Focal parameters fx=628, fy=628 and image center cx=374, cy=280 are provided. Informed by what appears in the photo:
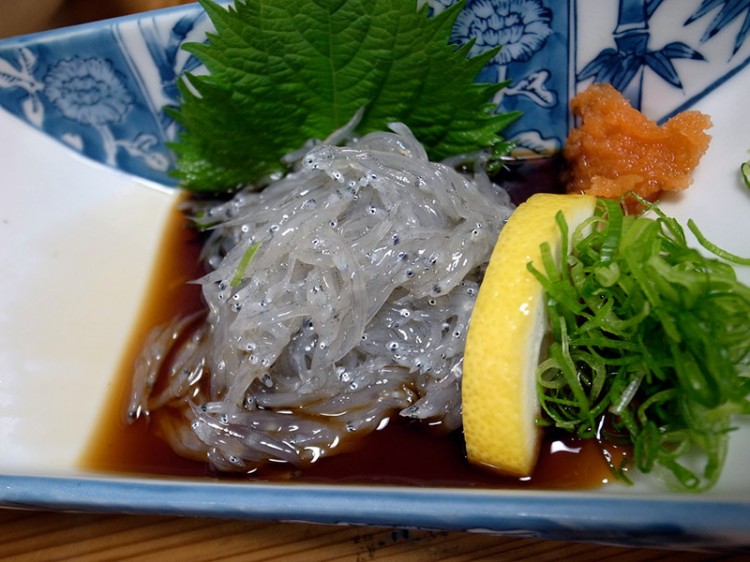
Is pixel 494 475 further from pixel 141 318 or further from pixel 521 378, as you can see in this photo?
pixel 141 318

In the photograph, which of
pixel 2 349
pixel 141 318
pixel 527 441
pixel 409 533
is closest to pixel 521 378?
pixel 527 441

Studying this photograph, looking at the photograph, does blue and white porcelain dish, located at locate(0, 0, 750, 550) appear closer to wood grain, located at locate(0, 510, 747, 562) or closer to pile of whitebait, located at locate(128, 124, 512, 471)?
wood grain, located at locate(0, 510, 747, 562)

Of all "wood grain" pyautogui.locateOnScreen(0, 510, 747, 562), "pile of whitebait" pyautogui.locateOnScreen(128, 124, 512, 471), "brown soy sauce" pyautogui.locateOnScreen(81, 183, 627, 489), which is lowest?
"wood grain" pyautogui.locateOnScreen(0, 510, 747, 562)

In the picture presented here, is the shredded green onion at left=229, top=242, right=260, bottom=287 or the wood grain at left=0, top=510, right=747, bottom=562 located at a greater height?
the shredded green onion at left=229, top=242, right=260, bottom=287

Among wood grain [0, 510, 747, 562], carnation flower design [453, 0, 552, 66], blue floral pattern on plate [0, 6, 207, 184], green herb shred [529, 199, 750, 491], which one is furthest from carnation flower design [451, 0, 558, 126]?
wood grain [0, 510, 747, 562]

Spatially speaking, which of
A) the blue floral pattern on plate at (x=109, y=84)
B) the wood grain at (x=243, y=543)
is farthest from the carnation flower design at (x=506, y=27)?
the wood grain at (x=243, y=543)
